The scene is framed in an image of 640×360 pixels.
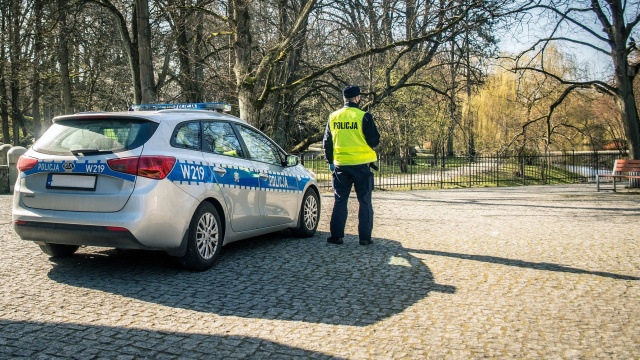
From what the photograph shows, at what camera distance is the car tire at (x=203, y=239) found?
226 inches

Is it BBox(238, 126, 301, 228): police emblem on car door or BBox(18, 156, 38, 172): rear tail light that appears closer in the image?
BBox(18, 156, 38, 172): rear tail light

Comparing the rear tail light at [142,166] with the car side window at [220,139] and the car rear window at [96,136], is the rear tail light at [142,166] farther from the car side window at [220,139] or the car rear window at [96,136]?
→ the car side window at [220,139]

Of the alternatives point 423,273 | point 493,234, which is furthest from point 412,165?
point 423,273

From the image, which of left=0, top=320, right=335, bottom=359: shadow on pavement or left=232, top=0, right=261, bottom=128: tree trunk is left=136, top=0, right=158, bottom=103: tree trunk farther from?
left=0, top=320, right=335, bottom=359: shadow on pavement

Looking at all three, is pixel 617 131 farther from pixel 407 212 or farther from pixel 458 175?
pixel 407 212

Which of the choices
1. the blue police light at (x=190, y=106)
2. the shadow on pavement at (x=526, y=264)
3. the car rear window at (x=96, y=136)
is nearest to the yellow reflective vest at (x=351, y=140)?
the shadow on pavement at (x=526, y=264)

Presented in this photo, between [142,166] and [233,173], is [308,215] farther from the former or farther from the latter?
[142,166]

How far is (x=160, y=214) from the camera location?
17.7ft

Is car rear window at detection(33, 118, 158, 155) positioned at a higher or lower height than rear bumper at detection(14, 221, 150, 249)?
higher

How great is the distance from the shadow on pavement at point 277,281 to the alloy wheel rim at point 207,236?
215 millimetres

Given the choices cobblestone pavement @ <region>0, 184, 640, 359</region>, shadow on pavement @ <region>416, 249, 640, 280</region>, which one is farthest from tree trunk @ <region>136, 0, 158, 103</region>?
shadow on pavement @ <region>416, 249, 640, 280</region>

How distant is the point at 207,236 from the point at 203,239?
0.07 m

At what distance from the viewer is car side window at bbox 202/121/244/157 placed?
20.8ft

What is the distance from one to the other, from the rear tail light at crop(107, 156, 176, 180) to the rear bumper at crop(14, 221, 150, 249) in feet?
1.80
